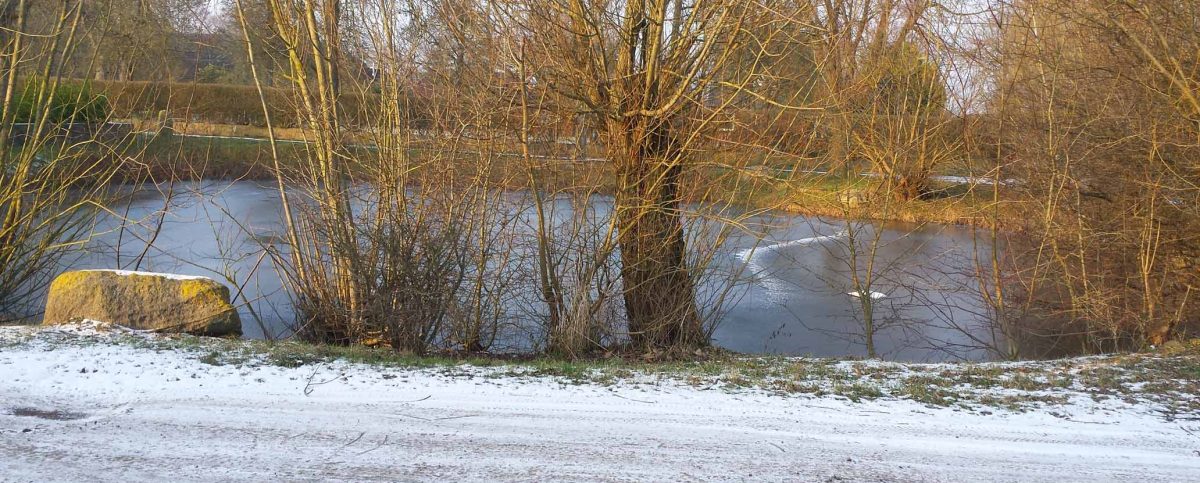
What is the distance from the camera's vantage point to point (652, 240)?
9.57 metres

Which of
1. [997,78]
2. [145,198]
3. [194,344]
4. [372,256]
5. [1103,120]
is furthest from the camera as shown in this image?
[145,198]

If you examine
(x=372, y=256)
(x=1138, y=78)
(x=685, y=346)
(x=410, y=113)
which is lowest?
(x=685, y=346)

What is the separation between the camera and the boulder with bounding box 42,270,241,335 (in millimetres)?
8422

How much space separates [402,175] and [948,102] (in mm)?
8157

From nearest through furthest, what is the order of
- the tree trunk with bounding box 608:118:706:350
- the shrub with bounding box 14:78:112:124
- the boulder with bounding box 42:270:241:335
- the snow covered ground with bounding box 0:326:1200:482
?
the snow covered ground with bounding box 0:326:1200:482 → the boulder with bounding box 42:270:241:335 → the tree trunk with bounding box 608:118:706:350 → the shrub with bounding box 14:78:112:124

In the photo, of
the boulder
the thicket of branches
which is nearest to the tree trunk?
the thicket of branches

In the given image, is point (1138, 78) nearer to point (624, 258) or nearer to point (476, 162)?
point (624, 258)

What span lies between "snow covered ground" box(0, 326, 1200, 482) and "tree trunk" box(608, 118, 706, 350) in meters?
3.29

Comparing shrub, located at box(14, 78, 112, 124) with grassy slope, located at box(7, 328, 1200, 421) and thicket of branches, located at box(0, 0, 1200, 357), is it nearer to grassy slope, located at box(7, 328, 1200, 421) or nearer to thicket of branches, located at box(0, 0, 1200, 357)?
thicket of branches, located at box(0, 0, 1200, 357)

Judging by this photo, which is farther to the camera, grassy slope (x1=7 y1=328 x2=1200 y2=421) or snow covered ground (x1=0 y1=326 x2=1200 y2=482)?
grassy slope (x1=7 y1=328 x2=1200 y2=421)

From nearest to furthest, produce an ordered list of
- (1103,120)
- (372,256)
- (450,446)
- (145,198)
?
1. (450,446)
2. (372,256)
3. (1103,120)
4. (145,198)

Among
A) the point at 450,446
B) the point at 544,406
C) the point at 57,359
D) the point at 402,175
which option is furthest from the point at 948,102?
the point at 57,359

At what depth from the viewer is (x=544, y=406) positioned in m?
5.67

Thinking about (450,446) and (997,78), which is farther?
(997,78)
